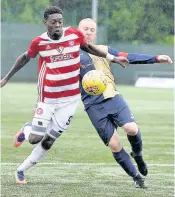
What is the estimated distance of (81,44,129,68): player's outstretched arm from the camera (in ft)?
30.3

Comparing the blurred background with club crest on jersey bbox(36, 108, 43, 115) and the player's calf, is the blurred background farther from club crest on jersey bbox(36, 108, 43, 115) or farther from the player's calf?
club crest on jersey bbox(36, 108, 43, 115)

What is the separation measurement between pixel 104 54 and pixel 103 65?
295 millimetres

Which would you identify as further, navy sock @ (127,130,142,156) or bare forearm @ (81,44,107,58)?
navy sock @ (127,130,142,156)

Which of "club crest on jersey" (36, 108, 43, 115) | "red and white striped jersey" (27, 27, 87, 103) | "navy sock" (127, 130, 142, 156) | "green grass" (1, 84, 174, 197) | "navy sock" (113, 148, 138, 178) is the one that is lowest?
"green grass" (1, 84, 174, 197)

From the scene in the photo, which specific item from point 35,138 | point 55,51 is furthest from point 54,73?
point 35,138

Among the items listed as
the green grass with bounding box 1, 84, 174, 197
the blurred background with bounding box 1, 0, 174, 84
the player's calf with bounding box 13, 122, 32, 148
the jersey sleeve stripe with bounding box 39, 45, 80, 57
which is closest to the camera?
the green grass with bounding box 1, 84, 174, 197

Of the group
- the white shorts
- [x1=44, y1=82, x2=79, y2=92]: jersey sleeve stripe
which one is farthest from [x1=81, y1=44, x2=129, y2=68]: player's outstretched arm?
the white shorts

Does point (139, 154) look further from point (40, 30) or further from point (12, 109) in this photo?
point (40, 30)

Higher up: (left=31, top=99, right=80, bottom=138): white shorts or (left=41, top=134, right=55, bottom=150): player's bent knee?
(left=31, top=99, right=80, bottom=138): white shorts

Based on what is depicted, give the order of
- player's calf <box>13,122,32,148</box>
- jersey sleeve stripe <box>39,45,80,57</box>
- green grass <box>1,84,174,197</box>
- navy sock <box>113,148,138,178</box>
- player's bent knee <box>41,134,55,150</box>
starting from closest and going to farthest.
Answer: green grass <box>1,84,174,197</box>
jersey sleeve stripe <box>39,45,80,57</box>
navy sock <box>113,148,138,178</box>
player's bent knee <box>41,134,55,150</box>
player's calf <box>13,122,32,148</box>

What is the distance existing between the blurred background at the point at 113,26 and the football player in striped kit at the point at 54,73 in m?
34.7

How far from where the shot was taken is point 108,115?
935 cm

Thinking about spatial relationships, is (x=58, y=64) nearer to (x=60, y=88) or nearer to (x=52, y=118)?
(x=60, y=88)

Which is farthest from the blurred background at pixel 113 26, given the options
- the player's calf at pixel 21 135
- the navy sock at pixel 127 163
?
the navy sock at pixel 127 163
